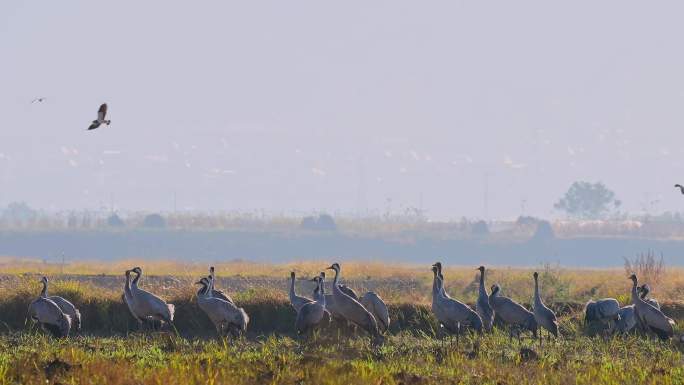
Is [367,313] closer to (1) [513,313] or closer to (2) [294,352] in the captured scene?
(1) [513,313]

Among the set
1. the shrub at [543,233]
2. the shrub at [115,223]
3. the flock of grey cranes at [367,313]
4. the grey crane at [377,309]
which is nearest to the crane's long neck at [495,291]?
the flock of grey cranes at [367,313]

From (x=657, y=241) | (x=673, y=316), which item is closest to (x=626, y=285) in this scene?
(x=673, y=316)

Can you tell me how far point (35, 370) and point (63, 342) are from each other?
5.25m

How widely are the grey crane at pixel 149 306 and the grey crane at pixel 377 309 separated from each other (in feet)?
11.1

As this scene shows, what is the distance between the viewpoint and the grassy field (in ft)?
63.2

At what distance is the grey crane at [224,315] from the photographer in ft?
85.9

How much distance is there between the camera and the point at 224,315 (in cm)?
2619

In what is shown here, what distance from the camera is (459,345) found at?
24875mm

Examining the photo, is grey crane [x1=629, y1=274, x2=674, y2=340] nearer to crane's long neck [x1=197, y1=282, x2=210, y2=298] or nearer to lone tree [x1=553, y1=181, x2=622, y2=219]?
crane's long neck [x1=197, y1=282, x2=210, y2=298]

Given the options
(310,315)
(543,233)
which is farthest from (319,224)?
(310,315)

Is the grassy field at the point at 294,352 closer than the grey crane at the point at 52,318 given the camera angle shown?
Yes

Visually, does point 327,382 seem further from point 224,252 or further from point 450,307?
point 224,252

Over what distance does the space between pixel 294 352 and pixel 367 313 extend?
10.4ft

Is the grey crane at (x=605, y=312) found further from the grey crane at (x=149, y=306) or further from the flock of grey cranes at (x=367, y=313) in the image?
the grey crane at (x=149, y=306)
